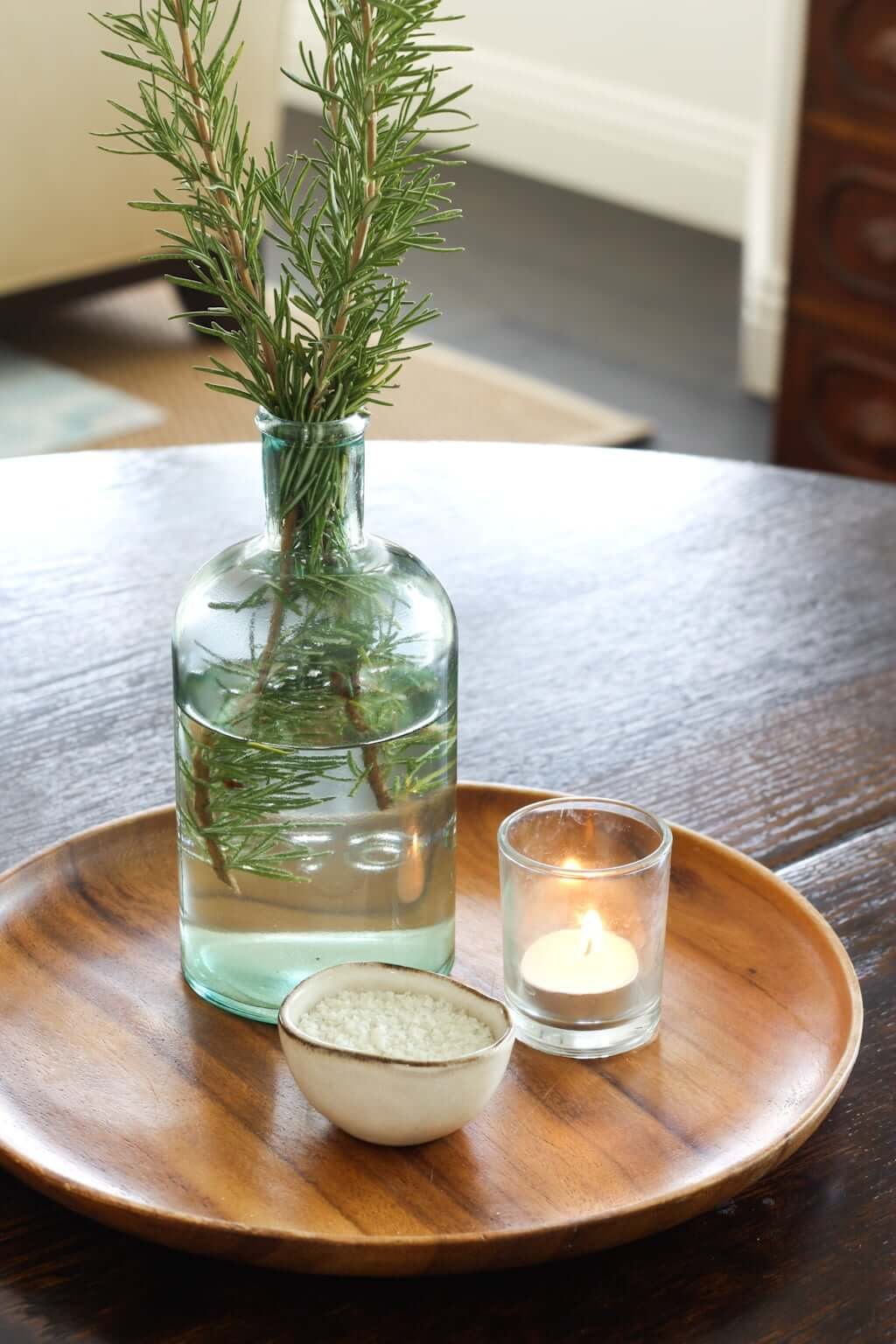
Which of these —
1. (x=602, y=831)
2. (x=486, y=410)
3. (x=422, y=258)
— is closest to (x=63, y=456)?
(x=602, y=831)

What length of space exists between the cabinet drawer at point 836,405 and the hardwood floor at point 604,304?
0.49 ft

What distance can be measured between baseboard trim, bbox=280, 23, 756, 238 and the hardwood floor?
0.06 meters

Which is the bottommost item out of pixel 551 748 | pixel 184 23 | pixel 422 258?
pixel 422 258

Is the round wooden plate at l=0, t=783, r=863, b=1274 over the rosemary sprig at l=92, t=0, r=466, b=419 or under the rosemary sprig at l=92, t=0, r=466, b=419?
under

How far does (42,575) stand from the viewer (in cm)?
103

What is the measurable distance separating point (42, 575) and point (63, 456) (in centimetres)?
18

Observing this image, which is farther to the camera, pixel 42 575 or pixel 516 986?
pixel 42 575

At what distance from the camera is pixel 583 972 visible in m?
0.64

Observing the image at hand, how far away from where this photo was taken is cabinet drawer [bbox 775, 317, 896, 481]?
2705 mm

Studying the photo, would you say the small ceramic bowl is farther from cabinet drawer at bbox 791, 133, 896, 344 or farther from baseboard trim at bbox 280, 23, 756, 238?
baseboard trim at bbox 280, 23, 756, 238

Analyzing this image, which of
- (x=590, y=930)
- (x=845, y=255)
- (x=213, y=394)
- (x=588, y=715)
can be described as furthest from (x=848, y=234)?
(x=590, y=930)

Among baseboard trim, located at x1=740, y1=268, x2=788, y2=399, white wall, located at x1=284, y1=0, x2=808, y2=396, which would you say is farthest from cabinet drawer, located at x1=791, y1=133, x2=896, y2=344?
white wall, located at x1=284, y1=0, x2=808, y2=396

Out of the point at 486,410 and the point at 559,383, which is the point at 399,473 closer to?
the point at 486,410

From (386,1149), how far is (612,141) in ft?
13.2
